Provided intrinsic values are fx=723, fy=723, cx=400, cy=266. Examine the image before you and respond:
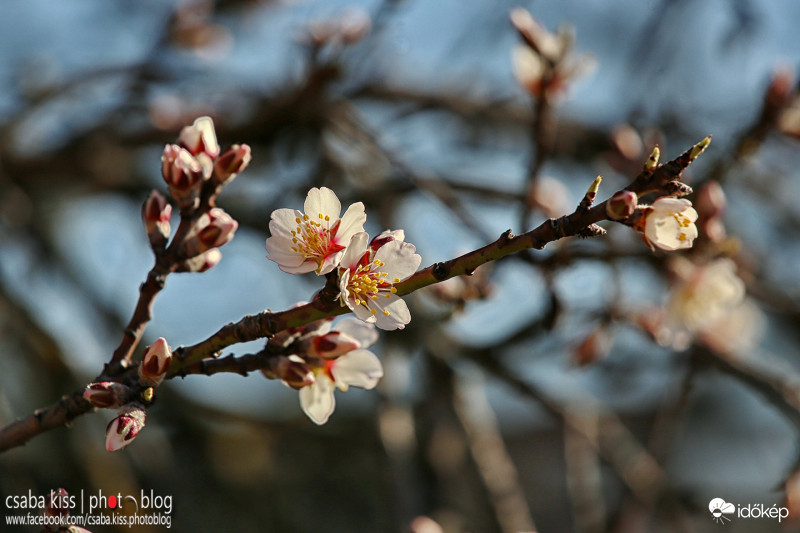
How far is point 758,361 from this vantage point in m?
2.64

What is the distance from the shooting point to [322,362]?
129 centimetres

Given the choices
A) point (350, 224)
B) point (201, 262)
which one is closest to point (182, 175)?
point (201, 262)

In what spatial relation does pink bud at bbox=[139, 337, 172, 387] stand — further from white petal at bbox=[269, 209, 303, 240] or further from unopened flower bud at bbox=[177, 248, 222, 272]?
white petal at bbox=[269, 209, 303, 240]

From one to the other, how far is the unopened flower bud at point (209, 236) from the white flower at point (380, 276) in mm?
225

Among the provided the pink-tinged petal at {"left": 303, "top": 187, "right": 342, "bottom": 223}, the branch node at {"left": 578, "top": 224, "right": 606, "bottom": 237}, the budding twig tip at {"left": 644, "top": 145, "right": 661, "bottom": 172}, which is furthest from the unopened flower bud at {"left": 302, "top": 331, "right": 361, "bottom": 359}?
the budding twig tip at {"left": 644, "top": 145, "right": 661, "bottom": 172}

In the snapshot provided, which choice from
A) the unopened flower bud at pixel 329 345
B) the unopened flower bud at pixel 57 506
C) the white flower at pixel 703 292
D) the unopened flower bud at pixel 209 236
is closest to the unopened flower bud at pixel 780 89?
the white flower at pixel 703 292

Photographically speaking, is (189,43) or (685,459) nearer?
(189,43)

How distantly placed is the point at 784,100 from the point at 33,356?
3.02 meters

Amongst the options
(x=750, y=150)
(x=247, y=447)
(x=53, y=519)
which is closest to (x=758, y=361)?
(x=750, y=150)

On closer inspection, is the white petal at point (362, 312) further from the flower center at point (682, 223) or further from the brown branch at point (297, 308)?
the flower center at point (682, 223)

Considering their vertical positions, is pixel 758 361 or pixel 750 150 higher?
pixel 750 150

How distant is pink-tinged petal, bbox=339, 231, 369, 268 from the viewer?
114 centimetres

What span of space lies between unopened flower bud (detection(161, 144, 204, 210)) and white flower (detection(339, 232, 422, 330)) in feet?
1.02

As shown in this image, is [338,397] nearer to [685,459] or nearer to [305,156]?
[305,156]
